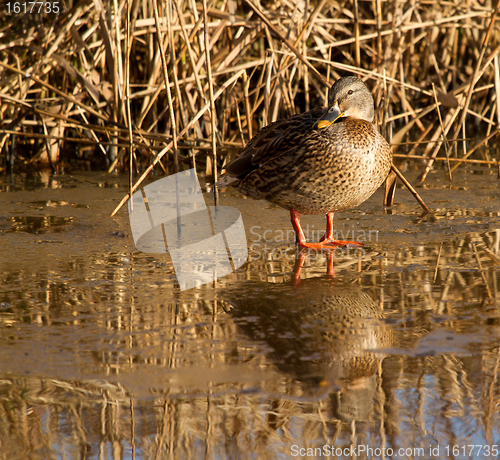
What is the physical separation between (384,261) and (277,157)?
0.90m

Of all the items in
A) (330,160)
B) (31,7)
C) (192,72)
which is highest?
(31,7)

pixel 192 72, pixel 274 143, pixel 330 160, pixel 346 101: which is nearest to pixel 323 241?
pixel 330 160

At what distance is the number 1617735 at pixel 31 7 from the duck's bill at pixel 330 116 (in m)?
3.01

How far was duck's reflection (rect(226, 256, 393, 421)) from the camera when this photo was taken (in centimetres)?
203

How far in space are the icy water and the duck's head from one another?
76cm

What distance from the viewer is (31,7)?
5.23 meters

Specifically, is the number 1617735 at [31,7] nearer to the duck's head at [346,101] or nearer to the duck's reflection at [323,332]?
the duck's head at [346,101]

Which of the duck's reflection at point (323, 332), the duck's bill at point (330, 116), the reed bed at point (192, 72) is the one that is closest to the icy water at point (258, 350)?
the duck's reflection at point (323, 332)

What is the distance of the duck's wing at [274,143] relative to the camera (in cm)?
372

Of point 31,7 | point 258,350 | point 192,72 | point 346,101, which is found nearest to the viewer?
point 258,350

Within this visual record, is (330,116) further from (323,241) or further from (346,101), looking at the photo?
(323,241)

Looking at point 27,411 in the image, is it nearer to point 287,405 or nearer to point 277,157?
point 287,405

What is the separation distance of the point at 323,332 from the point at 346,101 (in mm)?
1626

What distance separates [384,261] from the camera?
338cm
